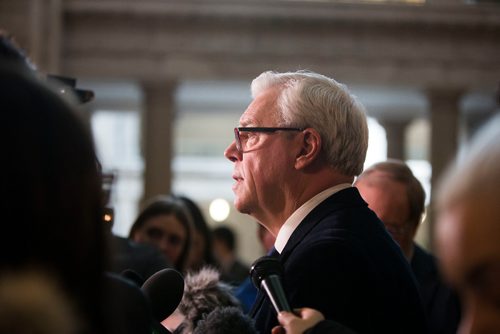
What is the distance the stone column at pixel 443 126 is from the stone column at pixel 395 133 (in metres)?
3.16

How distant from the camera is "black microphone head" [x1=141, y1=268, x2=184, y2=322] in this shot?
2.01 metres

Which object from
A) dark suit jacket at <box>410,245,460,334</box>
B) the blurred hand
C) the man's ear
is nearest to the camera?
the blurred hand

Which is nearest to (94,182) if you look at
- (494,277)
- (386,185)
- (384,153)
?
(494,277)

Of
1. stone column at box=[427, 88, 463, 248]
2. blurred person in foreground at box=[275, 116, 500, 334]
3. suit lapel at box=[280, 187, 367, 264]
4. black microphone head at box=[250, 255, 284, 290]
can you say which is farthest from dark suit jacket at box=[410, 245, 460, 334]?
stone column at box=[427, 88, 463, 248]

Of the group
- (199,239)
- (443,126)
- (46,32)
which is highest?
(46,32)

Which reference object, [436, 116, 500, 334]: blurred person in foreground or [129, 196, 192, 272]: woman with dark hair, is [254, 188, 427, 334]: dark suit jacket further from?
[129, 196, 192, 272]: woman with dark hair

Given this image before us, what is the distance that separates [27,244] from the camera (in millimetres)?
1087

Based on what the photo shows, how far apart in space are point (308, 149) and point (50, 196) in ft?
6.53

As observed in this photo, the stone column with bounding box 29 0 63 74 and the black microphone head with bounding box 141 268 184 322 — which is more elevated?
the black microphone head with bounding box 141 268 184 322

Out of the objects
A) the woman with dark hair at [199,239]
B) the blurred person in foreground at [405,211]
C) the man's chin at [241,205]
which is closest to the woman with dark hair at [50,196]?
the man's chin at [241,205]

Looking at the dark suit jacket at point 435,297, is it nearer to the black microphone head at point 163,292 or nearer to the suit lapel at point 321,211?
the suit lapel at point 321,211

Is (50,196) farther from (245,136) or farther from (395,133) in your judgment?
(395,133)

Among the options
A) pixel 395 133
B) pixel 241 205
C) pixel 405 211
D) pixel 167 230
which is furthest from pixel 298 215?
pixel 395 133

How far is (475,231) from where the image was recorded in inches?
41.1
